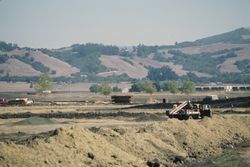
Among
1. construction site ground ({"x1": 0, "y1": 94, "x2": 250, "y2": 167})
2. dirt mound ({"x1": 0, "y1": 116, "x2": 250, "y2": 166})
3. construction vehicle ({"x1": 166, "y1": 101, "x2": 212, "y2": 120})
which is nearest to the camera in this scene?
dirt mound ({"x1": 0, "y1": 116, "x2": 250, "y2": 166})

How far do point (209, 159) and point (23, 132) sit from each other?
1919cm

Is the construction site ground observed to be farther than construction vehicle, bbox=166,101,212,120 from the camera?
No

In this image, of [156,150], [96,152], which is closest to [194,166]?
[156,150]

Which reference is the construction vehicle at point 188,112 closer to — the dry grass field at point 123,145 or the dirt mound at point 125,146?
the dry grass field at point 123,145

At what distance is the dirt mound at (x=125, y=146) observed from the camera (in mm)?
30750

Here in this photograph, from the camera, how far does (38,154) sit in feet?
102

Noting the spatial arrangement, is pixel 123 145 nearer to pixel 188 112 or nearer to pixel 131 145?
pixel 131 145

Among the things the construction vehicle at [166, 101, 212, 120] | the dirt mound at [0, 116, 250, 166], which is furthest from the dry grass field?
the construction vehicle at [166, 101, 212, 120]

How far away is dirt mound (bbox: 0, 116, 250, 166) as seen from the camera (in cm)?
3075

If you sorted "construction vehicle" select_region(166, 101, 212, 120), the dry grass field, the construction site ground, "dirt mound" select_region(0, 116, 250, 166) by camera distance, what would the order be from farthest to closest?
"construction vehicle" select_region(166, 101, 212, 120) < the construction site ground < the dry grass field < "dirt mound" select_region(0, 116, 250, 166)

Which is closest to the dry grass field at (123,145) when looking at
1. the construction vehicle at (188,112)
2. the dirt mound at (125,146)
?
the dirt mound at (125,146)

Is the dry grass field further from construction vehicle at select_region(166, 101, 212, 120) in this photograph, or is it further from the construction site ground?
construction vehicle at select_region(166, 101, 212, 120)

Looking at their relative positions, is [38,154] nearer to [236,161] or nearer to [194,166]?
[194,166]

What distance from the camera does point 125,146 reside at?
39.4 meters
